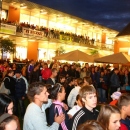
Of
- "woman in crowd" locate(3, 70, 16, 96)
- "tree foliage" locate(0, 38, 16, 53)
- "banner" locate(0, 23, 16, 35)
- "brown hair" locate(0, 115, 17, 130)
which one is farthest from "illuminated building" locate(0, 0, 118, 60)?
"brown hair" locate(0, 115, 17, 130)

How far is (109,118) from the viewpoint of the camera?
3.21 meters

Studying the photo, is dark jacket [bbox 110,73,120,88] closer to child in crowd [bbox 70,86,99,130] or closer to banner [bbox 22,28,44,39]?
child in crowd [bbox 70,86,99,130]

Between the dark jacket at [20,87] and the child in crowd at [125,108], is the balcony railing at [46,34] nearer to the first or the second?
the dark jacket at [20,87]

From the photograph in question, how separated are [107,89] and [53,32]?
16307 mm

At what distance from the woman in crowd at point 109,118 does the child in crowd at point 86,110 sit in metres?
0.39

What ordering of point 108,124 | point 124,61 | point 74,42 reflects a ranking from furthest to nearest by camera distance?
point 74,42, point 124,61, point 108,124

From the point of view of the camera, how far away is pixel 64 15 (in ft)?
109

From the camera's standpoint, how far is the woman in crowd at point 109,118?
10.4 ft

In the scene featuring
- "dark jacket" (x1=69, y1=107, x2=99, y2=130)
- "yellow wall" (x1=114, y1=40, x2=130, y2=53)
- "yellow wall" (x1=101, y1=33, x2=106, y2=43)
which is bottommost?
"dark jacket" (x1=69, y1=107, x2=99, y2=130)

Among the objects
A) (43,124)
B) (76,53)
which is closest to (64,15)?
(76,53)

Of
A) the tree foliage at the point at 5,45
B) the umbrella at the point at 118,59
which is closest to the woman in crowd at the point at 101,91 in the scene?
the umbrella at the point at 118,59

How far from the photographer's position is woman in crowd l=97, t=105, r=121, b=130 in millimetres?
3174

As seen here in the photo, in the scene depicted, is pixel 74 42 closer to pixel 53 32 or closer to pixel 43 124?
pixel 53 32

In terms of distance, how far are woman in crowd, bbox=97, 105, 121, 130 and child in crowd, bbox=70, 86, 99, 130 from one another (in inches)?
15.5
